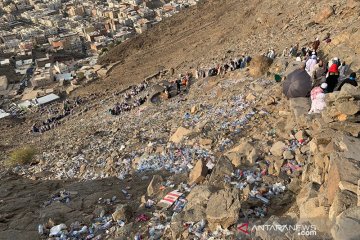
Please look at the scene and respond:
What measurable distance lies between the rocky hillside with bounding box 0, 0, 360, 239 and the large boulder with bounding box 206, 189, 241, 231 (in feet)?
0.05

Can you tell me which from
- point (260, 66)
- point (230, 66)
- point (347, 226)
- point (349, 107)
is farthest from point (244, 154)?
point (230, 66)

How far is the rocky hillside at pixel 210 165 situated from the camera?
4.81 metres

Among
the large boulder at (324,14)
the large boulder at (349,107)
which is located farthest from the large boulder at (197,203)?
the large boulder at (324,14)

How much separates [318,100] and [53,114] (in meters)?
16.0

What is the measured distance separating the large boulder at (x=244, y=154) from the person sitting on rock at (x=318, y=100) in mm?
1340

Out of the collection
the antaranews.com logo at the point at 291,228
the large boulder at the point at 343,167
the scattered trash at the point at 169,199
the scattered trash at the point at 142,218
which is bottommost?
the scattered trash at the point at 142,218

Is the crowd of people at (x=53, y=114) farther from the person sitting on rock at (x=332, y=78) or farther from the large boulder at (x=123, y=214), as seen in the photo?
the person sitting on rock at (x=332, y=78)

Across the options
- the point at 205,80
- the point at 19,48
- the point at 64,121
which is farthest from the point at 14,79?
the point at 205,80

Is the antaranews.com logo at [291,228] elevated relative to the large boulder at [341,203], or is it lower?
lower

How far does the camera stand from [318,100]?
22.2ft

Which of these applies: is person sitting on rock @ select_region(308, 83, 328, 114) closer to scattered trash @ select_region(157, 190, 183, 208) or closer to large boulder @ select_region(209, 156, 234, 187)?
large boulder @ select_region(209, 156, 234, 187)

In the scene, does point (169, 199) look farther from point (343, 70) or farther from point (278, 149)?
point (343, 70)

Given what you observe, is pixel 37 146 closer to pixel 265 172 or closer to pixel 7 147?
pixel 7 147

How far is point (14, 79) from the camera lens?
112 feet
